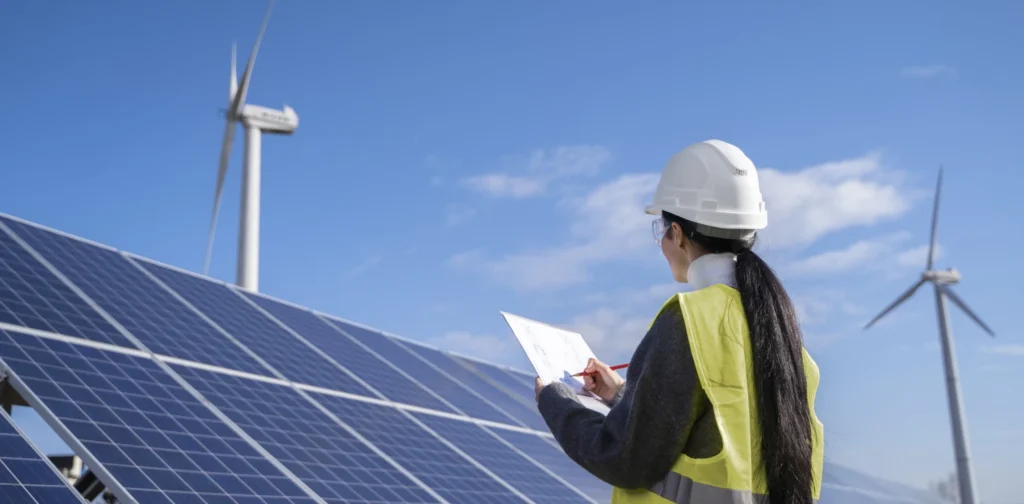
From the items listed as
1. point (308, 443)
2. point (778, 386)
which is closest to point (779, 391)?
point (778, 386)

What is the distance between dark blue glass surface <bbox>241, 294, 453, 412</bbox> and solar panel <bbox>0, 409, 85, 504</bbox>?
7.52 metres

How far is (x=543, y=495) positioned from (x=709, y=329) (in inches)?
451

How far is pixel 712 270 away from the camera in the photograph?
170 inches

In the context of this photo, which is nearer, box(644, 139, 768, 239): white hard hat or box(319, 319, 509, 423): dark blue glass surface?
box(644, 139, 768, 239): white hard hat

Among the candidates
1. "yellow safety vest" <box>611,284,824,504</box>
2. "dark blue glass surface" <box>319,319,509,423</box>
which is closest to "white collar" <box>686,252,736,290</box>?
"yellow safety vest" <box>611,284,824,504</box>

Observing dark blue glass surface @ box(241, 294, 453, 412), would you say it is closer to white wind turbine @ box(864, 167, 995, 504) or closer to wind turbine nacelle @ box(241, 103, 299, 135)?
wind turbine nacelle @ box(241, 103, 299, 135)

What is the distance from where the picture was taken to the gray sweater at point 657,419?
12.9 ft

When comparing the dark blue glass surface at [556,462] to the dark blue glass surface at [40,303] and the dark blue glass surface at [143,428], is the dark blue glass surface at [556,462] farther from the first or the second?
the dark blue glass surface at [40,303]

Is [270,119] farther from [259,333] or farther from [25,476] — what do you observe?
[25,476]

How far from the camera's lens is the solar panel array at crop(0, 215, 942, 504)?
33.3ft

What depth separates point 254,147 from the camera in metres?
30.6

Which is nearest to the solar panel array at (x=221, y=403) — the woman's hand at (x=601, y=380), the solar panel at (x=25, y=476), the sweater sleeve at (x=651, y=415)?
the solar panel at (x=25, y=476)

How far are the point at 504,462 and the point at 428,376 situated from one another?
3.97m

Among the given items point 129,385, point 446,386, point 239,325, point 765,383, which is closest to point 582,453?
point 765,383
